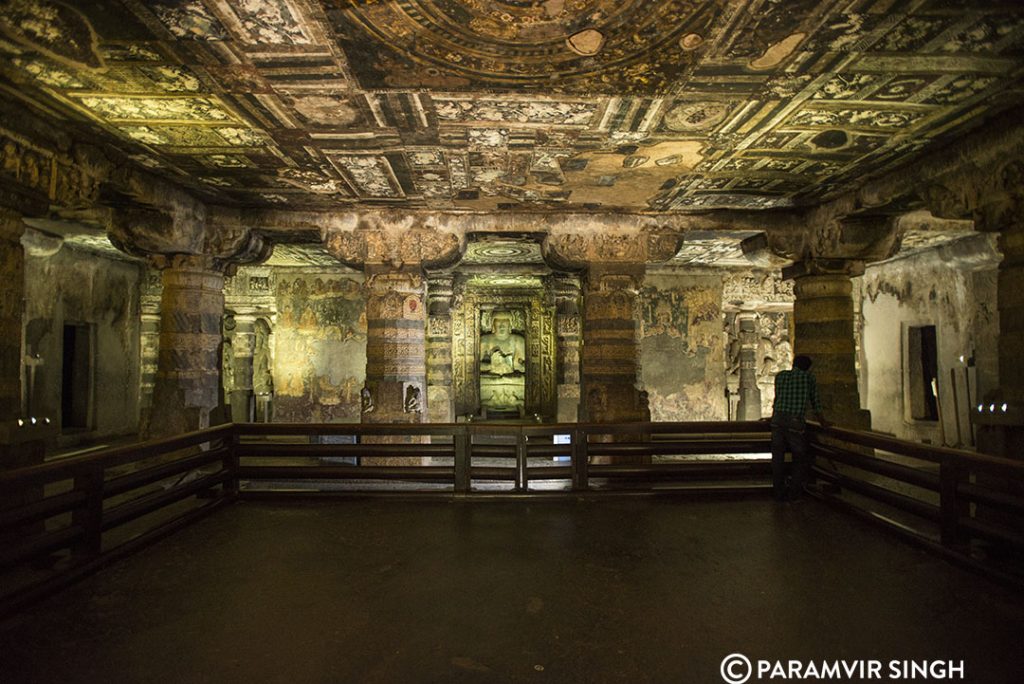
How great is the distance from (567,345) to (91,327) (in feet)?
29.3

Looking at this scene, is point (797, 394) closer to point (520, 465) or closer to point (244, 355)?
point (520, 465)

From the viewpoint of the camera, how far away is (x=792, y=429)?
5.02 m

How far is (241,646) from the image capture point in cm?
250

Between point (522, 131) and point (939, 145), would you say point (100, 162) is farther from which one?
point (939, 145)

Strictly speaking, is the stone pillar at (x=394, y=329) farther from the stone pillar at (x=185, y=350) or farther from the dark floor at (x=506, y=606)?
the dark floor at (x=506, y=606)

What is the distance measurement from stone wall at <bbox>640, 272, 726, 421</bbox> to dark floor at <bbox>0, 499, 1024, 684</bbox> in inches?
303

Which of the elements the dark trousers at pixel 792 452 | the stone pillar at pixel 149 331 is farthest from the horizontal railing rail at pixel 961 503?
the stone pillar at pixel 149 331

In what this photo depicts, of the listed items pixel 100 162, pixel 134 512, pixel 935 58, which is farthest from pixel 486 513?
pixel 100 162

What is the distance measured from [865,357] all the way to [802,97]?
9.35 meters

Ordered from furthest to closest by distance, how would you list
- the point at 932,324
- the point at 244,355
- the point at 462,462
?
the point at 244,355, the point at 932,324, the point at 462,462

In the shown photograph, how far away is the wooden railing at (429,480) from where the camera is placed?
10.4 ft

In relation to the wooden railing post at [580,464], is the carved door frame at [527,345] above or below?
above

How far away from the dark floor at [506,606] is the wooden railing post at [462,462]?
0.72 m

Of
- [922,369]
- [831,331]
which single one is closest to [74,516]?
[831,331]
